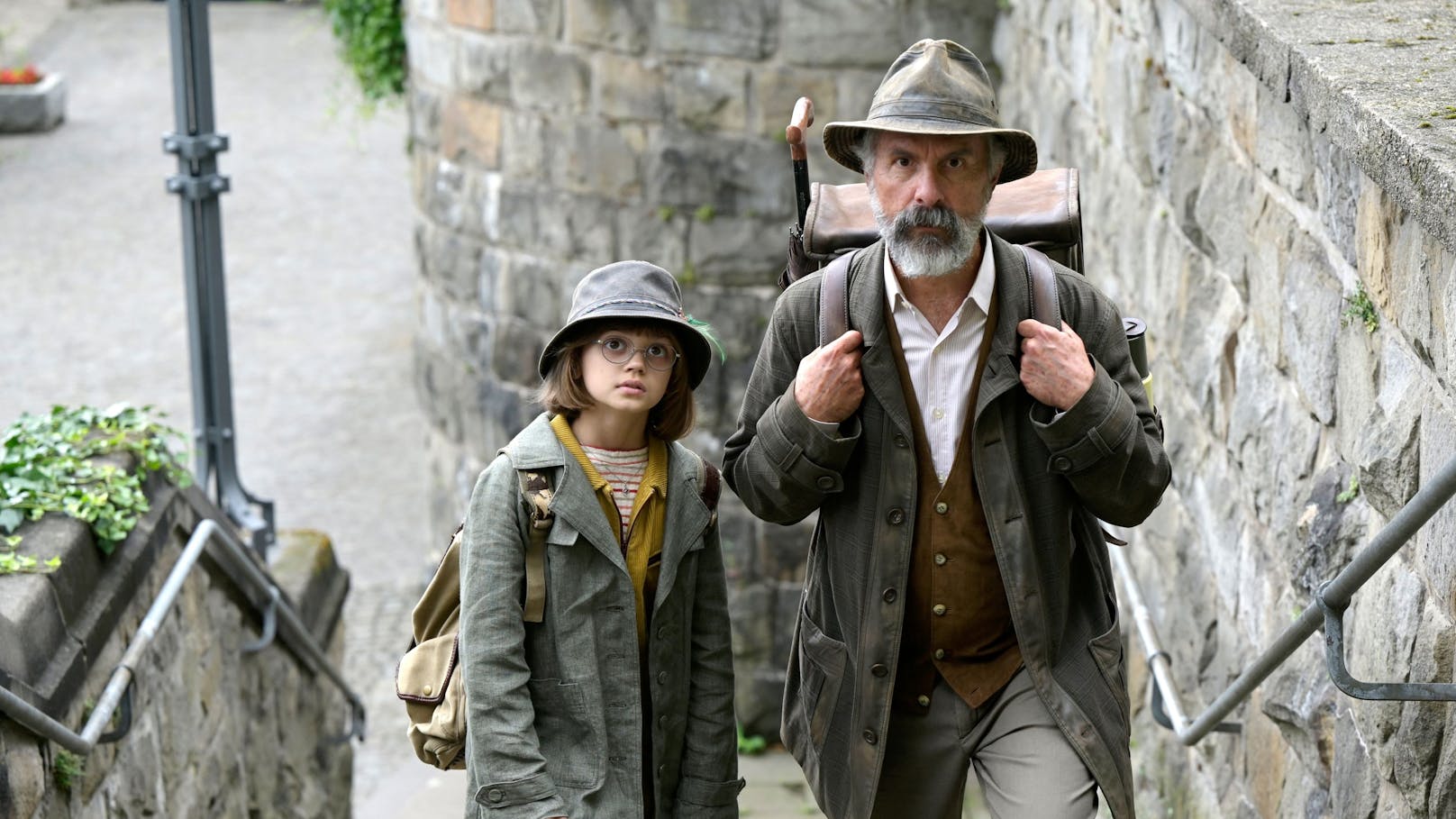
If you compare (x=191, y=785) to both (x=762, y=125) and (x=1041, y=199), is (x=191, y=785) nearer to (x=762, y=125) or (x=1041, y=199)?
(x=1041, y=199)

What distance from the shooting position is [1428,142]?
239cm

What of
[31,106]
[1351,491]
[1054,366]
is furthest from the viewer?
[31,106]

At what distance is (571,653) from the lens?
2840 millimetres

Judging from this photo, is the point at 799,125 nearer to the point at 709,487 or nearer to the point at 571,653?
the point at 709,487

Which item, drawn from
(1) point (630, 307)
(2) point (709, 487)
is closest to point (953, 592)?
(2) point (709, 487)

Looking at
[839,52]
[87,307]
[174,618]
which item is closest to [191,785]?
[174,618]

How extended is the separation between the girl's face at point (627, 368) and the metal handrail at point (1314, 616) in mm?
1012

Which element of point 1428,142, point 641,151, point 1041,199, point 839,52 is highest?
point 1428,142

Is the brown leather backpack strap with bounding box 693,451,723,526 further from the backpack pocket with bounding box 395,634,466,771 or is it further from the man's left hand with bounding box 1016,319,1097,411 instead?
the man's left hand with bounding box 1016,319,1097,411

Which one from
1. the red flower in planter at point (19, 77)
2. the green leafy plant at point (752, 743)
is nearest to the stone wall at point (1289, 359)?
the green leafy plant at point (752, 743)

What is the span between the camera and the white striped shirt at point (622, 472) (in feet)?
9.48

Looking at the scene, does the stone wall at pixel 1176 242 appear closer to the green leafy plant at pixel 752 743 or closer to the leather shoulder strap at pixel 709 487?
the green leafy plant at pixel 752 743

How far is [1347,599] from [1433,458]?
10.8 inches

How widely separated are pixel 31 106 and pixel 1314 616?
673 inches
